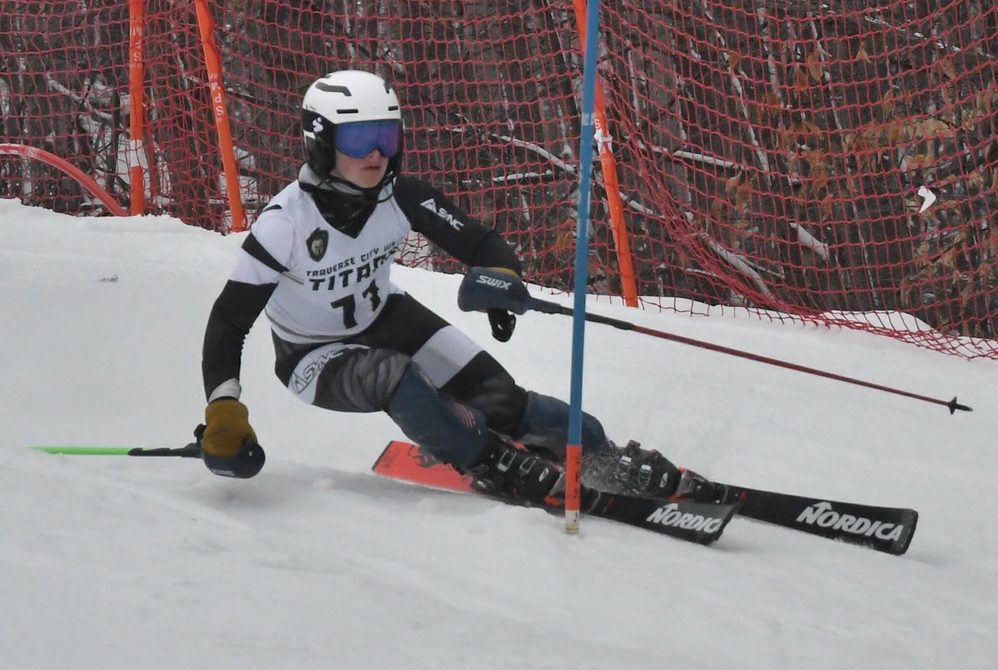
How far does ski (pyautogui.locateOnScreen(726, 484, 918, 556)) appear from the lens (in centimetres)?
304

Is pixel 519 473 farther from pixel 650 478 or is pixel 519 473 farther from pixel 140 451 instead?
pixel 140 451

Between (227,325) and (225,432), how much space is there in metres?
0.32

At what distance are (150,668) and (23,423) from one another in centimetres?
272

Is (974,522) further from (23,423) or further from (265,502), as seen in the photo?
(23,423)

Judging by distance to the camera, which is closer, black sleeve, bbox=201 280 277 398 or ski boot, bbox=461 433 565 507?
black sleeve, bbox=201 280 277 398

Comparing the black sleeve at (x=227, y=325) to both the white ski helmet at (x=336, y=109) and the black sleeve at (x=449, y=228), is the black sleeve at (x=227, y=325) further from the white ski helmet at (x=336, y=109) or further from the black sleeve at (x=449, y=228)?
the black sleeve at (x=449, y=228)

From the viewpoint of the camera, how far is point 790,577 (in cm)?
271

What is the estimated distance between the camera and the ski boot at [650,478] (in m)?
3.24

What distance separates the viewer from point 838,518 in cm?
312

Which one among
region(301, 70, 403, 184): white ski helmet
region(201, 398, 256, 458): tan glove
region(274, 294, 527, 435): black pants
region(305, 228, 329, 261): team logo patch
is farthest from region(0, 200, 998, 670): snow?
region(301, 70, 403, 184): white ski helmet

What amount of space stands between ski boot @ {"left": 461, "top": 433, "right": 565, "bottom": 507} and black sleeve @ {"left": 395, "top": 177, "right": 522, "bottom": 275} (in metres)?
0.56

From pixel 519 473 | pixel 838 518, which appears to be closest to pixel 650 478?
pixel 519 473

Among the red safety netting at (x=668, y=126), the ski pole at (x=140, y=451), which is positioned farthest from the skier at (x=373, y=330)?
the red safety netting at (x=668, y=126)

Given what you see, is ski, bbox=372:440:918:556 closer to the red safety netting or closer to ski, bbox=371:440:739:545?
ski, bbox=371:440:739:545
